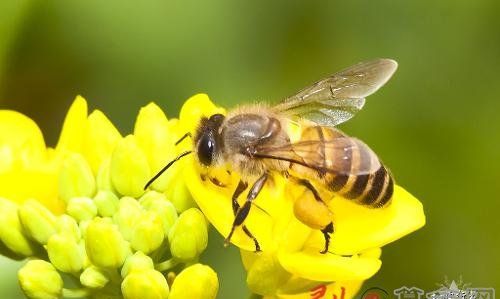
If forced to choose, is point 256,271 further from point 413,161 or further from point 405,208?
point 413,161

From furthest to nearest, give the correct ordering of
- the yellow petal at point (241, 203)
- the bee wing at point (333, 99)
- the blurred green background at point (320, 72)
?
the blurred green background at point (320, 72), the bee wing at point (333, 99), the yellow petal at point (241, 203)

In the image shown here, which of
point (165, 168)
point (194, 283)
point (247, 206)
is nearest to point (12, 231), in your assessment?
point (165, 168)

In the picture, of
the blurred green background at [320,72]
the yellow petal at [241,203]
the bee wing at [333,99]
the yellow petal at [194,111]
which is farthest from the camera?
the blurred green background at [320,72]

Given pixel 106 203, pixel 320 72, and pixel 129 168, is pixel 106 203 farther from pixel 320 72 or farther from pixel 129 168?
pixel 320 72

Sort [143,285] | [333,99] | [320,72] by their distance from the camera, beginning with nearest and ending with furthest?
[143,285] → [333,99] → [320,72]

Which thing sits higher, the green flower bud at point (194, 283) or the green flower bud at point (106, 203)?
the green flower bud at point (106, 203)

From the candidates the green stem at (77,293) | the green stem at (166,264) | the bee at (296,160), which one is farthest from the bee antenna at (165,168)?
the green stem at (77,293)

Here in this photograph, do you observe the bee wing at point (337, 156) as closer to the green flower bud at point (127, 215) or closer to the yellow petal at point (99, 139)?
the green flower bud at point (127, 215)
